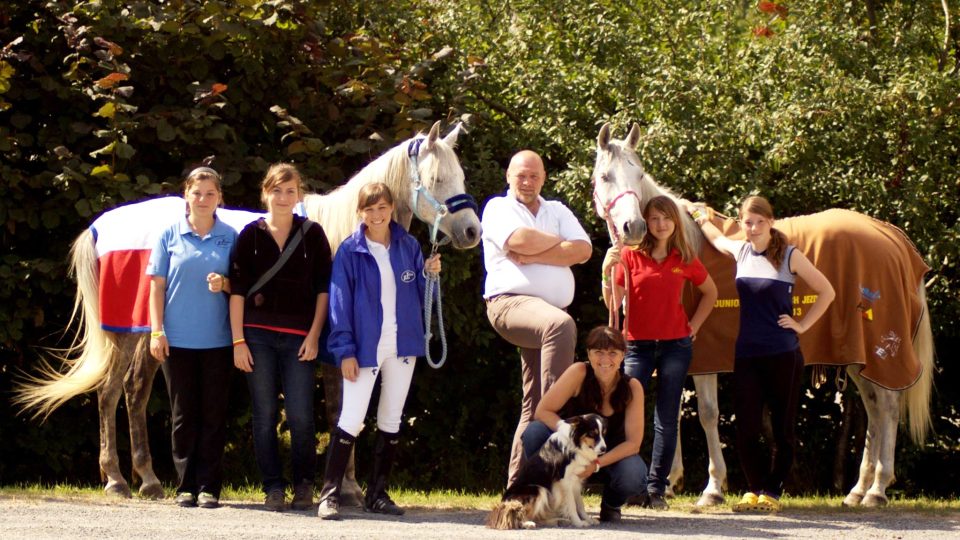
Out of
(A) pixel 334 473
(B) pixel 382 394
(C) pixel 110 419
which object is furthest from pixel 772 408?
(C) pixel 110 419

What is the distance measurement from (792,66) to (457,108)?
2.33m

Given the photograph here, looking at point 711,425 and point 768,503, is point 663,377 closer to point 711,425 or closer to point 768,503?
point 768,503

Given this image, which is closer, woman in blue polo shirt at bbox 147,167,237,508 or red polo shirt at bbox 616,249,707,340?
woman in blue polo shirt at bbox 147,167,237,508

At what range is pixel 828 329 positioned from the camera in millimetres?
7262

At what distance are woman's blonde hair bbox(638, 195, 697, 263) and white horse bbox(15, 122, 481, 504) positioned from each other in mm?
918

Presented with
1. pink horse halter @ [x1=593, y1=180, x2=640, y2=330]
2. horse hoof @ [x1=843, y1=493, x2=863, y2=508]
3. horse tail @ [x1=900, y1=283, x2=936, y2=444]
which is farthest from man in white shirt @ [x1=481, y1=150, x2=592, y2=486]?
horse tail @ [x1=900, y1=283, x2=936, y2=444]

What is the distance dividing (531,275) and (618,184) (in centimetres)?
86

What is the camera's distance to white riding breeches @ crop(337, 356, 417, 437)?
578 cm

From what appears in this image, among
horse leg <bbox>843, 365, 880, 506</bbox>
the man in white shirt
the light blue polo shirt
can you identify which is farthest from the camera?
horse leg <bbox>843, 365, 880, 506</bbox>

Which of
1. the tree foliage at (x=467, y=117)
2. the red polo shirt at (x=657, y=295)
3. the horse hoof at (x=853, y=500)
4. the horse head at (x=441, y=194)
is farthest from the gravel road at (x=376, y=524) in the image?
the tree foliage at (x=467, y=117)

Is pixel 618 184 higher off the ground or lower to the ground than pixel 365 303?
higher

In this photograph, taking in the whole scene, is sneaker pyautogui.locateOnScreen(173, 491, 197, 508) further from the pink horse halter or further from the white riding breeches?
the pink horse halter

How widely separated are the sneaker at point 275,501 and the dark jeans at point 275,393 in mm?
25

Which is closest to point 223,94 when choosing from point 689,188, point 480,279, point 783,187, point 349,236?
point 480,279
